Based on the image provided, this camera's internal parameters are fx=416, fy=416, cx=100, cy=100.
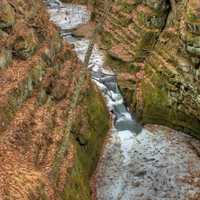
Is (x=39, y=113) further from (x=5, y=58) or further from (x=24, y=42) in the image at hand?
(x=24, y=42)

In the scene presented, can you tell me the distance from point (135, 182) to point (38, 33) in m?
9.73

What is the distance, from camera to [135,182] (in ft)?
67.8

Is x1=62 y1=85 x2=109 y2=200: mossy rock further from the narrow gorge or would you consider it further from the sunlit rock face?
the sunlit rock face

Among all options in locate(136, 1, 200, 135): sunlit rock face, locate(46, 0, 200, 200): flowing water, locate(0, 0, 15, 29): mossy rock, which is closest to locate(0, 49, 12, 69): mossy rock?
locate(0, 0, 15, 29): mossy rock

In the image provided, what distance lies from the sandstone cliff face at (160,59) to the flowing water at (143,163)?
1025 millimetres

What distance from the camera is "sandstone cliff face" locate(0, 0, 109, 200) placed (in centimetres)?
1509

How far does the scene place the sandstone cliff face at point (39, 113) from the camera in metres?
15.1

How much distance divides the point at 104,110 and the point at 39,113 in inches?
310

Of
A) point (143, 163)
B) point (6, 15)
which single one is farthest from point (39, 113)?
point (143, 163)

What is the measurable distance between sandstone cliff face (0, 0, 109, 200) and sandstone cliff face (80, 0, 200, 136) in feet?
10.9

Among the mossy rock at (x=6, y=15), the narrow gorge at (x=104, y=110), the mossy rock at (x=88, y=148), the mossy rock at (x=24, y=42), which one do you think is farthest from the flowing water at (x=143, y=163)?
the mossy rock at (x=6, y=15)

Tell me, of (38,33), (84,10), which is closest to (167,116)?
(38,33)

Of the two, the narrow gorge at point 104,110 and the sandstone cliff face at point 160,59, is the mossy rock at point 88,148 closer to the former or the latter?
the narrow gorge at point 104,110

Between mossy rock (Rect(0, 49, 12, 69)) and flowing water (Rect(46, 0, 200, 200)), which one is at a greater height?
mossy rock (Rect(0, 49, 12, 69))
